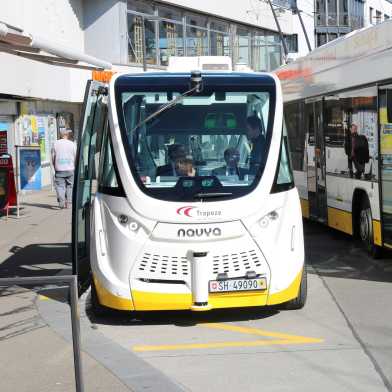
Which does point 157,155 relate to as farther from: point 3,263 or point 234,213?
point 3,263

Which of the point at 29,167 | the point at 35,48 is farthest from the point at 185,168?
the point at 29,167

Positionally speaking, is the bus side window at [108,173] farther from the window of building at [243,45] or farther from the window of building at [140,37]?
the window of building at [243,45]

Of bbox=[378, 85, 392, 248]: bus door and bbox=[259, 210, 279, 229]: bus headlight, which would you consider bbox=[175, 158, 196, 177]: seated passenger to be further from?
bbox=[378, 85, 392, 248]: bus door

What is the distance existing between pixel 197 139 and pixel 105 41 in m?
22.8

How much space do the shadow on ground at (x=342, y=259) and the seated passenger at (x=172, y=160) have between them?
3016 millimetres

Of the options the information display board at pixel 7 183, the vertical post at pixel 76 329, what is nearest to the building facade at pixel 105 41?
the information display board at pixel 7 183

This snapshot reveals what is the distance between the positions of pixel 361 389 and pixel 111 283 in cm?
286

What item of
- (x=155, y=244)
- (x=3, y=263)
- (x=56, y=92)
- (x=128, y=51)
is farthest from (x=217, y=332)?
(x=128, y=51)

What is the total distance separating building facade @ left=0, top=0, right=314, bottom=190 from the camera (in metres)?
23.4

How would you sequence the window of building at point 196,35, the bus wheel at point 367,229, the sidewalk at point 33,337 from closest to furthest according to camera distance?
the sidewalk at point 33,337, the bus wheel at point 367,229, the window of building at point 196,35

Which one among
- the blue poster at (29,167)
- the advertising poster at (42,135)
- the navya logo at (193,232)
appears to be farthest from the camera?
the advertising poster at (42,135)

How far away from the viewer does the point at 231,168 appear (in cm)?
806

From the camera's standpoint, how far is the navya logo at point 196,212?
7648 mm

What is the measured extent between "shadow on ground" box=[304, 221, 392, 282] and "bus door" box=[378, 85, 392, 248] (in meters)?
0.46
